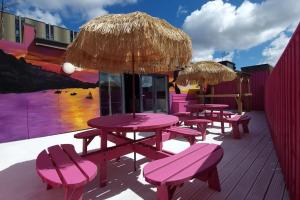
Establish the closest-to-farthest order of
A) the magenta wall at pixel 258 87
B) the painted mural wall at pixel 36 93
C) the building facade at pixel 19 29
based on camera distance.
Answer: the painted mural wall at pixel 36 93
the building facade at pixel 19 29
the magenta wall at pixel 258 87

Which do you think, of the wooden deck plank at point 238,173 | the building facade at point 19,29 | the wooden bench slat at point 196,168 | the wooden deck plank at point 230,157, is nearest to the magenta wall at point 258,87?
the wooden deck plank at point 230,157

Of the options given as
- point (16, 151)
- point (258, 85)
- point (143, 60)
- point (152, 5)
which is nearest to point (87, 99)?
point (16, 151)

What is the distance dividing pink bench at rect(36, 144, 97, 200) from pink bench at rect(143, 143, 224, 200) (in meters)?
0.52

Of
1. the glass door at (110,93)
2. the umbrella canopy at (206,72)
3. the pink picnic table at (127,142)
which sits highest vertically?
the umbrella canopy at (206,72)

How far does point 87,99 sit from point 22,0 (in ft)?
13.5

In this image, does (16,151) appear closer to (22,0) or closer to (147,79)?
(22,0)

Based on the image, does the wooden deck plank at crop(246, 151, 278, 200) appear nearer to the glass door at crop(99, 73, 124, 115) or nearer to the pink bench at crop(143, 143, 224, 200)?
the pink bench at crop(143, 143, 224, 200)

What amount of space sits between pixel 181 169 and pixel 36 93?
534cm

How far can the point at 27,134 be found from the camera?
5555 millimetres

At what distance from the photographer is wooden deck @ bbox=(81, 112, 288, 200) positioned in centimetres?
226

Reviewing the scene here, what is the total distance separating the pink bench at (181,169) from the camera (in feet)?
5.40

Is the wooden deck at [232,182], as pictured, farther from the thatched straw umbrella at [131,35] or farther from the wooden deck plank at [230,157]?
the thatched straw umbrella at [131,35]

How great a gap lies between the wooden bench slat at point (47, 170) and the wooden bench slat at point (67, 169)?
0.04 m

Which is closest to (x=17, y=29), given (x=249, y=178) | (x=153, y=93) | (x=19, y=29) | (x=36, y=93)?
(x=19, y=29)
